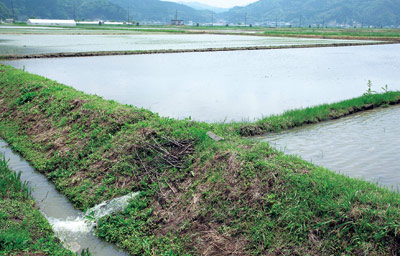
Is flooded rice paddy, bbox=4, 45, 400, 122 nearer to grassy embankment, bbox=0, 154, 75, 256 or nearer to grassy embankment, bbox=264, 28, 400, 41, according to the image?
grassy embankment, bbox=0, 154, 75, 256

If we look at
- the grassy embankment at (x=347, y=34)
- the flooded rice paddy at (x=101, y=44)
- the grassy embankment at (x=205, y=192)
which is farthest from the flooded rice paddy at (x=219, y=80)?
the grassy embankment at (x=347, y=34)

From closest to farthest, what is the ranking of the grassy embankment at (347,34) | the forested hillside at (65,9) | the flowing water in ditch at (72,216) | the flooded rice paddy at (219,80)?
the flowing water in ditch at (72,216) < the flooded rice paddy at (219,80) < the grassy embankment at (347,34) < the forested hillside at (65,9)

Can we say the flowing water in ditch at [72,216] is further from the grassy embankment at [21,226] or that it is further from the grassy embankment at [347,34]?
the grassy embankment at [347,34]

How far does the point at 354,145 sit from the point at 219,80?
913 cm

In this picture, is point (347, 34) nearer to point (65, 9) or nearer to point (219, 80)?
point (219, 80)

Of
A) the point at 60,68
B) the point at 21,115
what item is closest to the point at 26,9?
the point at 60,68

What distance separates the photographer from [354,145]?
7.80 meters

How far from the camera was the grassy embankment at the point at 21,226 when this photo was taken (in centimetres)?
398

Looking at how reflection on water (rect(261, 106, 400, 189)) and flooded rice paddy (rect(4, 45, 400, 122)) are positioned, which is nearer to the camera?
reflection on water (rect(261, 106, 400, 189))

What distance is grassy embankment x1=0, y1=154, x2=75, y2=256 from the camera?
3.98m

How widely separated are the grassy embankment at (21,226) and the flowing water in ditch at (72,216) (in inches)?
8.3

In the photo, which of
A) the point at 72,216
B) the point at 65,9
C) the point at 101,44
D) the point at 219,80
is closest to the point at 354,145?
the point at 72,216

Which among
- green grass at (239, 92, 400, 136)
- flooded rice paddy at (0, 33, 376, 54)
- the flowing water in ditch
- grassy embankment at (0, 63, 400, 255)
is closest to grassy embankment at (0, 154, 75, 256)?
the flowing water in ditch

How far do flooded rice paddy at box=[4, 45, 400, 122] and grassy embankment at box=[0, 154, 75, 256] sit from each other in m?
5.15
